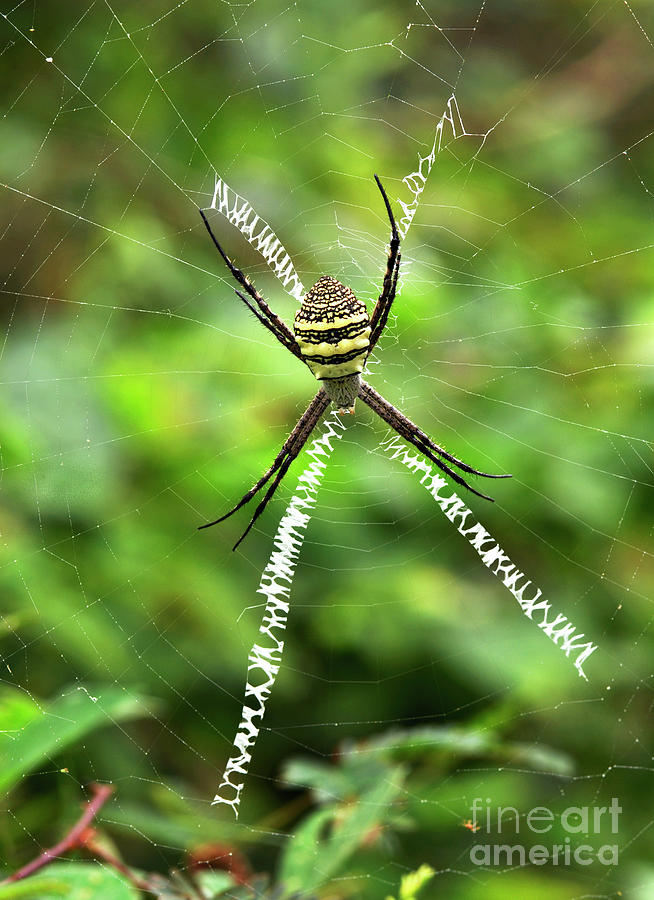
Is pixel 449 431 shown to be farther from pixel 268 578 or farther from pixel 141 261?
pixel 141 261

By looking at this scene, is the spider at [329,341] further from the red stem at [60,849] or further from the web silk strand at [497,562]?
the red stem at [60,849]

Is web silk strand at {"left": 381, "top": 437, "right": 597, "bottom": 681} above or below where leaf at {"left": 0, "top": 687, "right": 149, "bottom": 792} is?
above

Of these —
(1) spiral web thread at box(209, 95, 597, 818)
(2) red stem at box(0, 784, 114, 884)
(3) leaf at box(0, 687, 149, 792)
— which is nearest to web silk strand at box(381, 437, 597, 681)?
(1) spiral web thread at box(209, 95, 597, 818)

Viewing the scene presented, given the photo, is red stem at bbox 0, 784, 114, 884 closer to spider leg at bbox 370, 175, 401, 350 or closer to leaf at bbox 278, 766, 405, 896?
leaf at bbox 278, 766, 405, 896

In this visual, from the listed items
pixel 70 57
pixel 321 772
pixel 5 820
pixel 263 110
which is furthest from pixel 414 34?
pixel 5 820

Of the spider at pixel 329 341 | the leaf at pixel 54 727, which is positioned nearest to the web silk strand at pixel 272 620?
the spider at pixel 329 341
